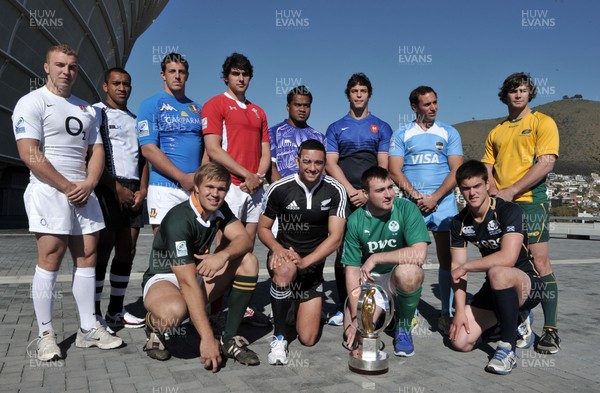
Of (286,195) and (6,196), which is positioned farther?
(6,196)

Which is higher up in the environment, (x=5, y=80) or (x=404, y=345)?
(x=5, y=80)

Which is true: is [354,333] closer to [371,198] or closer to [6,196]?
[371,198]

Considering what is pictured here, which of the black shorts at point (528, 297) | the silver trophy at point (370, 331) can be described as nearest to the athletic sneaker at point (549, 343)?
the black shorts at point (528, 297)

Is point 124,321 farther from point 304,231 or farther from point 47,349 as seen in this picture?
point 304,231

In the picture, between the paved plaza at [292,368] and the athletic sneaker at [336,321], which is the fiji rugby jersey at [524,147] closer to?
the paved plaza at [292,368]

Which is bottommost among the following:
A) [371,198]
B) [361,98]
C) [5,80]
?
[371,198]

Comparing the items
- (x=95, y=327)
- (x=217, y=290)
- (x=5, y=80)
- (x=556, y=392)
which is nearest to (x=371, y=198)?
(x=217, y=290)

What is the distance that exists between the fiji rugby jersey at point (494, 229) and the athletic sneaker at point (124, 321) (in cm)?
317

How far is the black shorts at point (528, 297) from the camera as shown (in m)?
3.95

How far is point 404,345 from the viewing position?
3881 mm

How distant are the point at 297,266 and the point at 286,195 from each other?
0.70 m

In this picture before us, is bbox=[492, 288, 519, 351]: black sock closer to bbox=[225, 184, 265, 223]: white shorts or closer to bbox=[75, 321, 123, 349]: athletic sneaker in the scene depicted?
bbox=[225, 184, 265, 223]: white shorts

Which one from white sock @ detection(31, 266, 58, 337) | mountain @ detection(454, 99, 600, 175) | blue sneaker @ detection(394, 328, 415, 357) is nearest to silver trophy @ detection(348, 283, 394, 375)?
blue sneaker @ detection(394, 328, 415, 357)

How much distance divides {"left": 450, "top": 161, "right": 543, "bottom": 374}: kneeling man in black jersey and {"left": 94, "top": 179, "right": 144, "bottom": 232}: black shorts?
3.15 m
